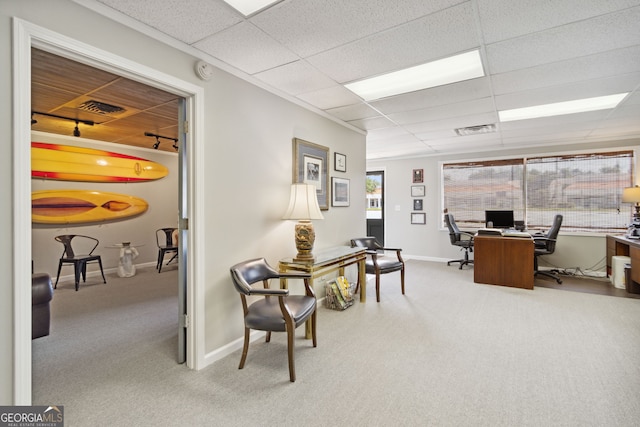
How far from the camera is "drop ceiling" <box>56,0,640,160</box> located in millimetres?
1874

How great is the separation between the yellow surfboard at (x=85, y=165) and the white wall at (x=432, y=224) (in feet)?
17.1

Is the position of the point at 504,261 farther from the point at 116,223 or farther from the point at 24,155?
the point at 116,223

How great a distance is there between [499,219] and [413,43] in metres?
4.82

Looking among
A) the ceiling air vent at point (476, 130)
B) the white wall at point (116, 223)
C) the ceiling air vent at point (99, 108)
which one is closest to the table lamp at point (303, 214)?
the ceiling air vent at point (99, 108)

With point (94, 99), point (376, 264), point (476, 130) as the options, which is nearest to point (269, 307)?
point (376, 264)

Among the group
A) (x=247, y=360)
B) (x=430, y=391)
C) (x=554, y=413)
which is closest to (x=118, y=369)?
(x=247, y=360)

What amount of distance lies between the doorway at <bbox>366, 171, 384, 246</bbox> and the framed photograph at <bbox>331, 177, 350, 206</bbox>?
351 cm

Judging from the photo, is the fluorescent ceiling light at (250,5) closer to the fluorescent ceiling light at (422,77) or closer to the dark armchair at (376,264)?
the fluorescent ceiling light at (422,77)

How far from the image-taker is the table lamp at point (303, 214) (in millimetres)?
3061

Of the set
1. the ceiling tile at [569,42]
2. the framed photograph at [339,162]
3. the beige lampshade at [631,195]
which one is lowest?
the beige lampshade at [631,195]

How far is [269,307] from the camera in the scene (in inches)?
96.8

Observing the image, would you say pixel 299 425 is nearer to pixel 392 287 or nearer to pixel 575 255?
pixel 392 287

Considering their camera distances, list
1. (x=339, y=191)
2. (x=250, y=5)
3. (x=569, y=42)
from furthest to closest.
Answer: (x=339, y=191) → (x=569, y=42) → (x=250, y=5)

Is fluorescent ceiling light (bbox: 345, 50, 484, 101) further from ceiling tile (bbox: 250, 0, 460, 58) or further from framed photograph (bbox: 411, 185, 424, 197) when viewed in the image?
framed photograph (bbox: 411, 185, 424, 197)
